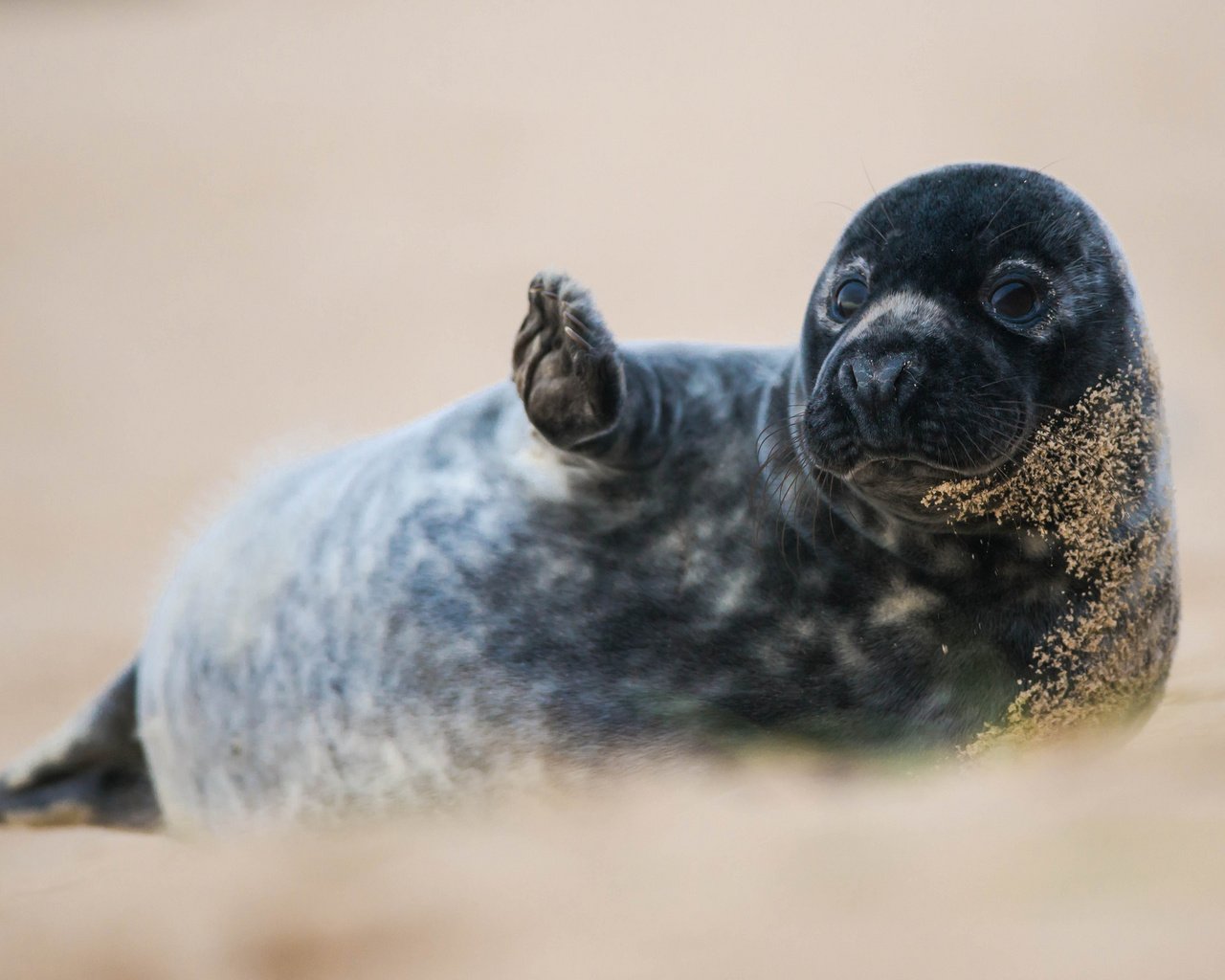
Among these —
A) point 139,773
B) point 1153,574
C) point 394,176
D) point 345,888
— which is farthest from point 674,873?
point 394,176

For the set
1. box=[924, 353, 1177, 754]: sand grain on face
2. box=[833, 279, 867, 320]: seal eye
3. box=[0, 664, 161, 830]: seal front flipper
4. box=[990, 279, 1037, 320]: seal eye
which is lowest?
box=[924, 353, 1177, 754]: sand grain on face

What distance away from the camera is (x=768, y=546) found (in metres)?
2.24

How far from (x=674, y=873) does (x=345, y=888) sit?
51cm

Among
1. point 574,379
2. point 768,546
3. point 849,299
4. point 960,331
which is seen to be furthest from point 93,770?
point 960,331

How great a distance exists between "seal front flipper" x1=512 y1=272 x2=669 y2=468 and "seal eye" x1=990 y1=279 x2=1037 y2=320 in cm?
60

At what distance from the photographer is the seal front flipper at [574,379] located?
90.0 inches

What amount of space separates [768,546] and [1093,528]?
1.55ft

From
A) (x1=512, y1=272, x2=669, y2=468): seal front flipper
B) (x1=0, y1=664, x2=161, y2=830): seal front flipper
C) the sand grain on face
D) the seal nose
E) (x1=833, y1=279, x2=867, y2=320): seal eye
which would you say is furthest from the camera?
(x1=0, y1=664, x2=161, y2=830): seal front flipper

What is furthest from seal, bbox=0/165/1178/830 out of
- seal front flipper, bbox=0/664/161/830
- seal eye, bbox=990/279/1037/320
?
seal front flipper, bbox=0/664/161/830

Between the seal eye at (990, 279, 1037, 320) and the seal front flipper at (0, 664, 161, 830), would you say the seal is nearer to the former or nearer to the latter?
the seal eye at (990, 279, 1037, 320)

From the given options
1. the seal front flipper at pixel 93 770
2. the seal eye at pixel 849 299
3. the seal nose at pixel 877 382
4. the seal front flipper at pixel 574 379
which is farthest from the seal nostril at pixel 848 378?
the seal front flipper at pixel 93 770

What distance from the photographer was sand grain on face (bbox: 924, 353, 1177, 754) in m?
2.04

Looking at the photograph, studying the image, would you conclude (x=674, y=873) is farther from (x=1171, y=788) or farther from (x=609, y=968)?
(x=1171, y=788)

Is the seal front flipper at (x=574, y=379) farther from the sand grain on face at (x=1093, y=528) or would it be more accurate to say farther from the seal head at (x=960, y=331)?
the sand grain on face at (x=1093, y=528)
